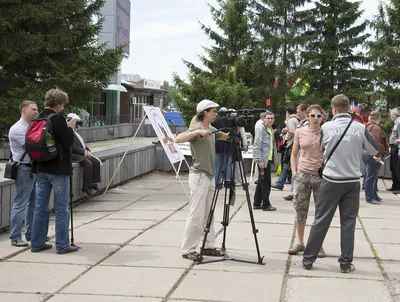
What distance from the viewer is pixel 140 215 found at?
9.43m

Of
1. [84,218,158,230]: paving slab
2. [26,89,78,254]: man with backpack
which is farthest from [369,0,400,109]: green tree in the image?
[26,89,78,254]: man with backpack

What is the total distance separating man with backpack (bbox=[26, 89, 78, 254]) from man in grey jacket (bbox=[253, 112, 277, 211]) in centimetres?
402

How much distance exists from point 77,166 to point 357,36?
18.1 meters

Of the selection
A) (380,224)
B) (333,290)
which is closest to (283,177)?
(380,224)

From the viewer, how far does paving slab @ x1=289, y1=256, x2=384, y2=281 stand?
585 cm

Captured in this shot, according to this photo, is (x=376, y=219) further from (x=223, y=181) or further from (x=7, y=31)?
(x=7, y=31)

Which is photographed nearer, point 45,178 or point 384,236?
point 45,178

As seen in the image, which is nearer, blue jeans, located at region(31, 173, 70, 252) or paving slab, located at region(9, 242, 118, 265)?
paving slab, located at region(9, 242, 118, 265)

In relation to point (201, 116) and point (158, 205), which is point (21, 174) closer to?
point (201, 116)

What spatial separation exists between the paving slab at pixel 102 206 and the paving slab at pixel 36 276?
12.7 feet

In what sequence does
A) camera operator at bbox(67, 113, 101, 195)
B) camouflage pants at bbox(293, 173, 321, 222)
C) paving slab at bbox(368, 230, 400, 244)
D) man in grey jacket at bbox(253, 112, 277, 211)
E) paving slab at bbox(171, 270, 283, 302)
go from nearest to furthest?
paving slab at bbox(171, 270, 283, 302) → camouflage pants at bbox(293, 173, 321, 222) → paving slab at bbox(368, 230, 400, 244) → man in grey jacket at bbox(253, 112, 277, 211) → camera operator at bbox(67, 113, 101, 195)

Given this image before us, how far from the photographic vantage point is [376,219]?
9.43 meters

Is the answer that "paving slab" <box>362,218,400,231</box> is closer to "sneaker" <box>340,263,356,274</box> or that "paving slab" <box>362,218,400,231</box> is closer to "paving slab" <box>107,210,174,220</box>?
"sneaker" <box>340,263,356,274</box>

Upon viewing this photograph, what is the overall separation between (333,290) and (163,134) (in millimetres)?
6743
